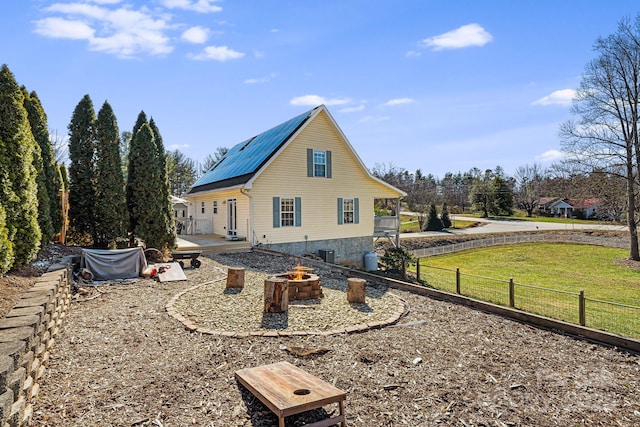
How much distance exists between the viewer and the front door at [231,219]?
55.9ft

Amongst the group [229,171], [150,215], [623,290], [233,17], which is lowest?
[623,290]

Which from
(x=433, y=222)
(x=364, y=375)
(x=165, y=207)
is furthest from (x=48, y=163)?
(x=433, y=222)

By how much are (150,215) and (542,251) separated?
2564cm

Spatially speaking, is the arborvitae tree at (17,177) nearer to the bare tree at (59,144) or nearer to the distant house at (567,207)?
the bare tree at (59,144)

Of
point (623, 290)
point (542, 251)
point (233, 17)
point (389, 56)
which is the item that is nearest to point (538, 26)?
point (389, 56)

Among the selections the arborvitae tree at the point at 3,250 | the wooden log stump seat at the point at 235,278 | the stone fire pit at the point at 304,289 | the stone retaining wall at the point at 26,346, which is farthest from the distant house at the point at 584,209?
the arborvitae tree at the point at 3,250

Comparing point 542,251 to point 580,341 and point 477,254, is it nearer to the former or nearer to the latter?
point 477,254

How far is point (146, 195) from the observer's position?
12625 millimetres

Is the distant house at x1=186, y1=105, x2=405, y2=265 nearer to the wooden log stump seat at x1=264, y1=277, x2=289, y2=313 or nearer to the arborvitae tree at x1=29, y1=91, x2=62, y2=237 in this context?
the arborvitae tree at x1=29, y1=91, x2=62, y2=237

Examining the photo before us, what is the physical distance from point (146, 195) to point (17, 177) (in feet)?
19.7

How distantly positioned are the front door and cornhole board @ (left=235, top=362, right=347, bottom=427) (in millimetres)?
13716

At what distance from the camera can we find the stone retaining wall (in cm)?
274

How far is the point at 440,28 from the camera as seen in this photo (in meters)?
9.44

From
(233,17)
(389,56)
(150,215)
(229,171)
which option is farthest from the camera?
(229,171)
